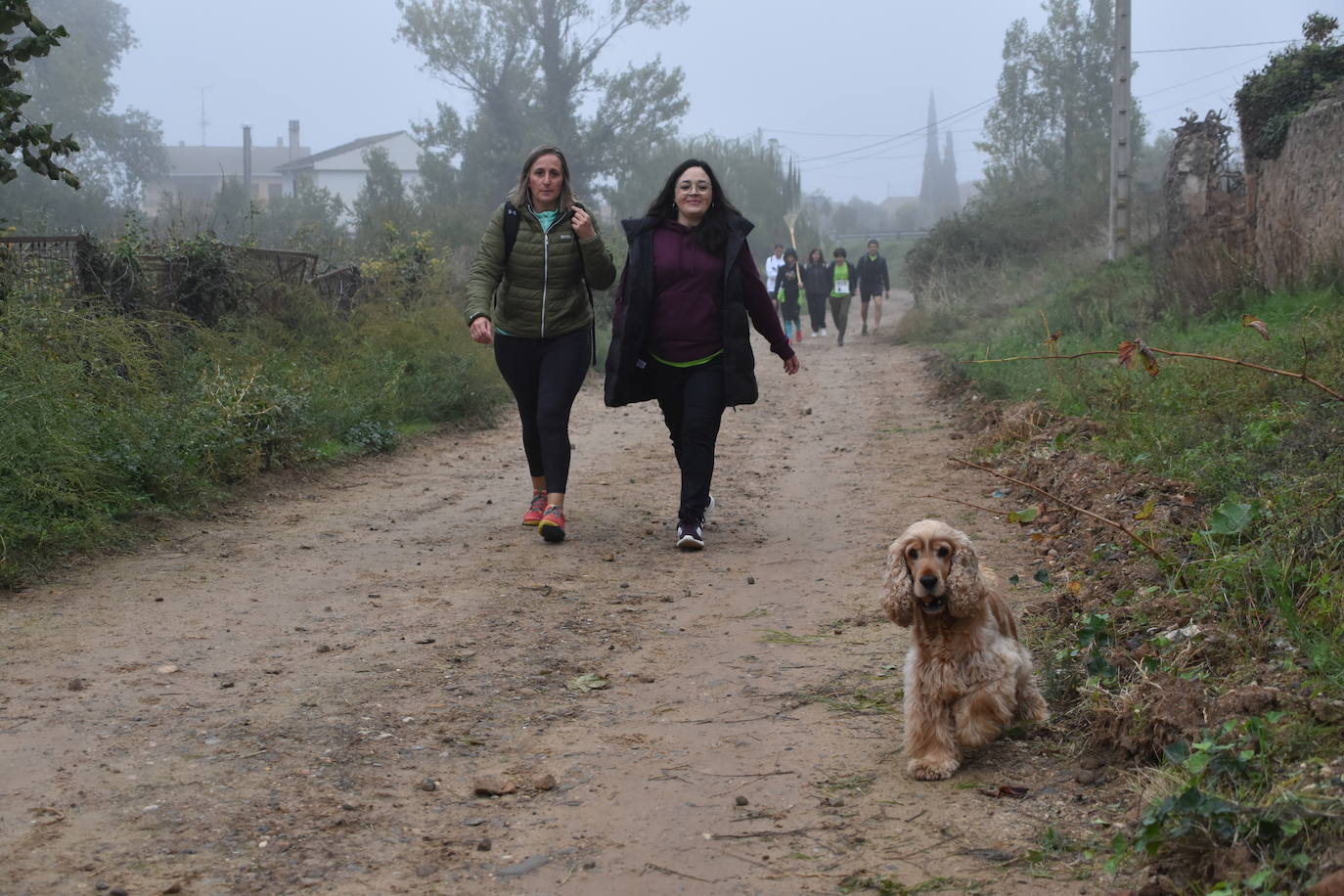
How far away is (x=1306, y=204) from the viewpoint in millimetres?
13680

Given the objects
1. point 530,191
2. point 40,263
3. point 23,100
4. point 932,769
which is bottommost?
point 932,769

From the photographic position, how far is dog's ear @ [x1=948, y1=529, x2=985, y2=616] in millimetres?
4102

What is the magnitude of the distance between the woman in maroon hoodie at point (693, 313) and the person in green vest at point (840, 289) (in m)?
18.2

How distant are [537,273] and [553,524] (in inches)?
60.7

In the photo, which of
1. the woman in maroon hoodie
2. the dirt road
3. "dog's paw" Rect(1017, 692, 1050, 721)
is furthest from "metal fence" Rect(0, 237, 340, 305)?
"dog's paw" Rect(1017, 692, 1050, 721)

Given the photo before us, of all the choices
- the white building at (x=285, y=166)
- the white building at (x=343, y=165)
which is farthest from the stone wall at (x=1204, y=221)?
the white building at (x=343, y=165)

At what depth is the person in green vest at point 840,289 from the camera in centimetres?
2592

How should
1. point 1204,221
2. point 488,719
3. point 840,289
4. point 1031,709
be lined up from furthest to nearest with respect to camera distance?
1. point 840,289
2. point 1204,221
3. point 488,719
4. point 1031,709

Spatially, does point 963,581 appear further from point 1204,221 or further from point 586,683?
point 1204,221

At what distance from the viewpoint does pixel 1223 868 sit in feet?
10.0

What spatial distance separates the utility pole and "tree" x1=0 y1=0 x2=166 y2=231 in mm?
35146

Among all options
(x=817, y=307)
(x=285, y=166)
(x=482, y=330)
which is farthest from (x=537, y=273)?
(x=285, y=166)

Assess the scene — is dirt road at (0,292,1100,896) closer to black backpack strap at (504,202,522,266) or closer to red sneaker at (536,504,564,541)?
red sneaker at (536,504,564,541)

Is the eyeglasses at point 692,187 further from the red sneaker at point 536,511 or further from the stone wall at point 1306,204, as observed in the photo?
the stone wall at point 1306,204
